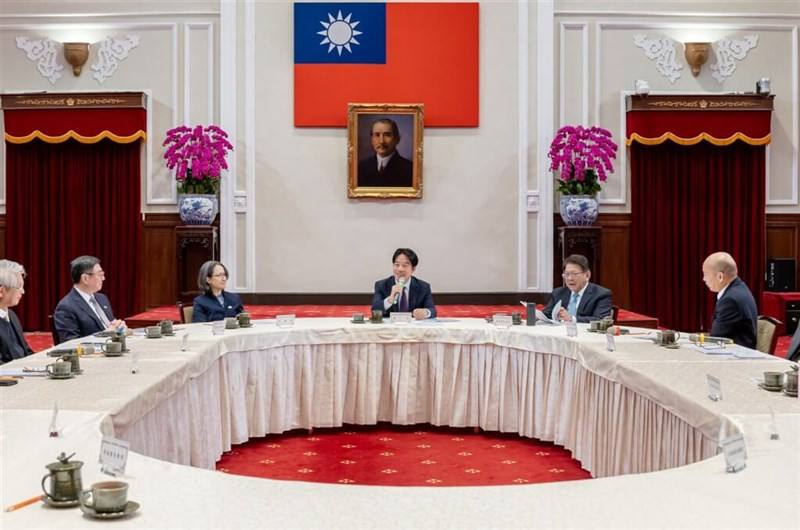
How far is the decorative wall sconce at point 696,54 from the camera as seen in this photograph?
9.80 m

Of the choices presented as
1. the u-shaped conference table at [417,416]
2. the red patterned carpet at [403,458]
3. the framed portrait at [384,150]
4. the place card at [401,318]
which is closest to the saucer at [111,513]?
the u-shaped conference table at [417,416]

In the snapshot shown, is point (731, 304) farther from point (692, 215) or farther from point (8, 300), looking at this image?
point (692, 215)

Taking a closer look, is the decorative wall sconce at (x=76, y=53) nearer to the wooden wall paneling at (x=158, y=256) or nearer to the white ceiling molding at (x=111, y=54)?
the white ceiling molding at (x=111, y=54)

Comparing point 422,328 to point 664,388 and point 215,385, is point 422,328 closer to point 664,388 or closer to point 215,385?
point 215,385

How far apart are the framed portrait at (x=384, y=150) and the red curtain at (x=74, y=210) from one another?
234 cm

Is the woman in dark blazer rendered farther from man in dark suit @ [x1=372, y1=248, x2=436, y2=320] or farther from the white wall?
the white wall

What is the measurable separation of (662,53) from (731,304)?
18.4ft

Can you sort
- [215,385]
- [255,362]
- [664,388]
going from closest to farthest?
[664,388], [215,385], [255,362]

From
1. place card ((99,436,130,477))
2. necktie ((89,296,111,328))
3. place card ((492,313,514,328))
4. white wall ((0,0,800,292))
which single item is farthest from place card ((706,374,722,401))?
white wall ((0,0,800,292))

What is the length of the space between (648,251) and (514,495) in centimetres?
820

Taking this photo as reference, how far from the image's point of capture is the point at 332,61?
9.78 m

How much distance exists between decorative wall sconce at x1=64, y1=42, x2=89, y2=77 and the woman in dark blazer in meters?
4.73

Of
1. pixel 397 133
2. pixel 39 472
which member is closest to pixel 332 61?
pixel 397 133

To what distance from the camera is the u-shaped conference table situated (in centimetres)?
201
